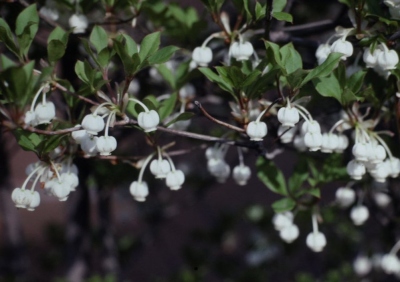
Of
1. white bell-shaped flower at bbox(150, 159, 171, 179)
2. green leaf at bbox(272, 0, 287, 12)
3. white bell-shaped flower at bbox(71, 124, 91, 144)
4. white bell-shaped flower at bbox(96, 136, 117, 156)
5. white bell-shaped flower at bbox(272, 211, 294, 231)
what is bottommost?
white bell-shaped flower at bbox(272, 211, 294, 231)

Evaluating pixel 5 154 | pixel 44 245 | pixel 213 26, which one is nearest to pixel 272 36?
pixel 213 26

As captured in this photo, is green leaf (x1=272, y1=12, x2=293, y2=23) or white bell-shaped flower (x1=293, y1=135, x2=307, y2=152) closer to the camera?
green leaf (x1=272, y1=12, x2=293, y2=23)

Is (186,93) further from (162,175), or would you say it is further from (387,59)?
(387,59)

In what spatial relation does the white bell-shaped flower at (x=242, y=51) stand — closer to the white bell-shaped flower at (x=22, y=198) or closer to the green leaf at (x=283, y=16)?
the green leaf at (x=283, y=16)

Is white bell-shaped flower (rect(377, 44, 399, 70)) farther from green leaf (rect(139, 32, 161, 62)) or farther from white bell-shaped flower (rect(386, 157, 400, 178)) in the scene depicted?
green leaf (rect(139, 32, 161, 62))

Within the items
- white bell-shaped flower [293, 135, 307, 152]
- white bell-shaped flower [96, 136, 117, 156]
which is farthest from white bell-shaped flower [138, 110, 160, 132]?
white bell-shaped flower [293, 135, 307, 152]

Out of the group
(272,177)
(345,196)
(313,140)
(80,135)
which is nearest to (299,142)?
(272,177)

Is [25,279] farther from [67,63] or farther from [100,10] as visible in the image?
[100,10]
